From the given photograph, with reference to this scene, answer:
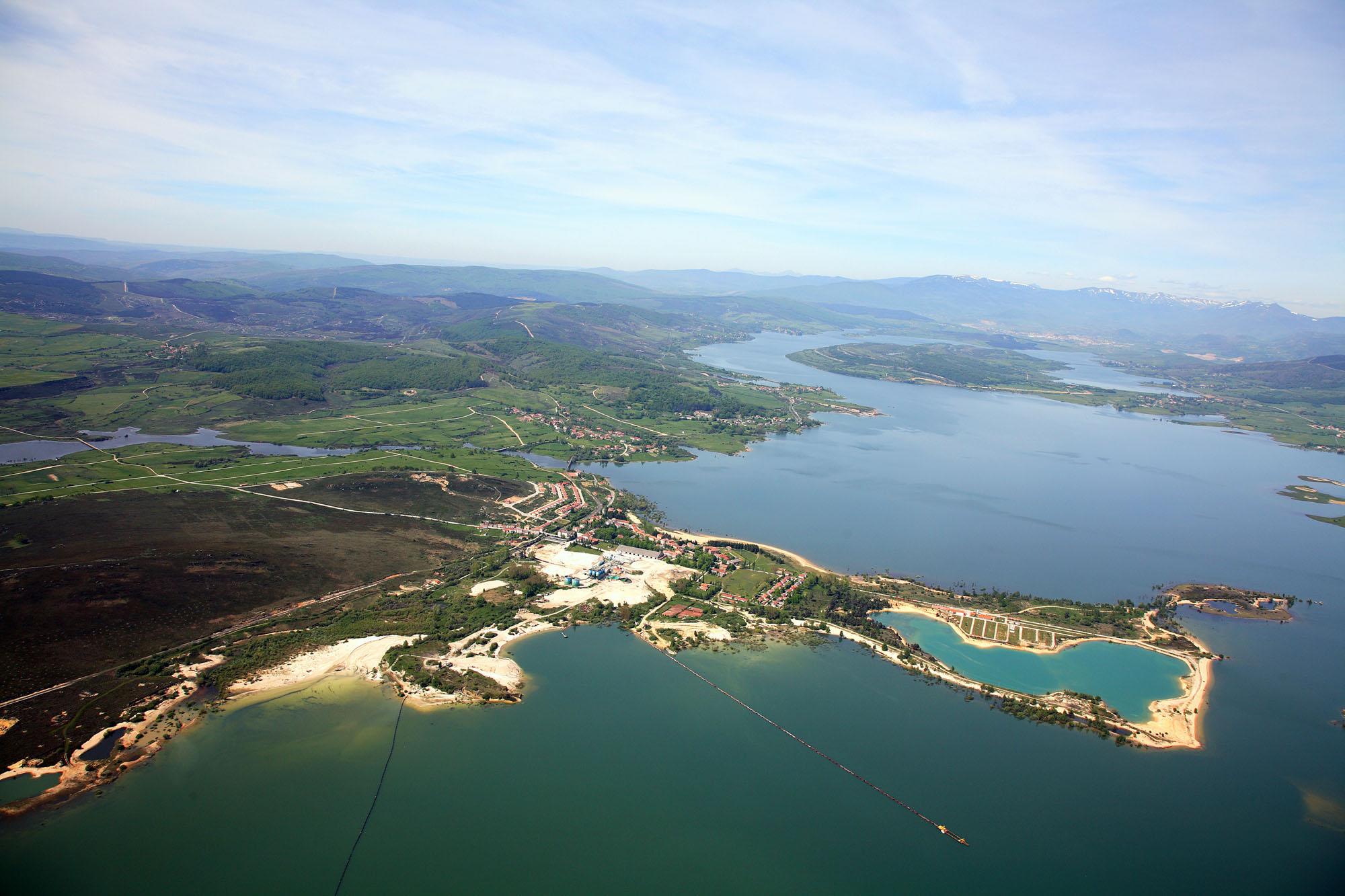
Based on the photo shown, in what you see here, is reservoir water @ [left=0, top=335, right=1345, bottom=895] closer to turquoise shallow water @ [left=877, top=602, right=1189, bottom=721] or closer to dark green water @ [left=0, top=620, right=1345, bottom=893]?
dark green water @ [left=0, top=620, right=1345, bottom=893]

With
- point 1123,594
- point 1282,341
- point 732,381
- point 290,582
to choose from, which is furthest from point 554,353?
point 1282,341

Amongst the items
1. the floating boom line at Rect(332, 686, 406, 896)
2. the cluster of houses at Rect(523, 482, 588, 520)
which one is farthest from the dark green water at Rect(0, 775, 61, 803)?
the cluster of houses at Rect(523, 482, 588, 520)

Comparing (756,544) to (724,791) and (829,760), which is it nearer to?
(829,760)

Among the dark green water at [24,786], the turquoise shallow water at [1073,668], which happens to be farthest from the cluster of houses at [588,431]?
the dark green water at [24,786]

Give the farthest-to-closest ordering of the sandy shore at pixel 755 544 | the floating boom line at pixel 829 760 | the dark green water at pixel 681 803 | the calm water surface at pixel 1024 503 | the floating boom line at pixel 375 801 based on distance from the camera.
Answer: the calm water surface at pixel 1024 503
the sandy shore at pixel 755 544
the floating boom line at pixel 829 760
the dark green water at pixel 681 803
the floating boom line at pixel 375 801

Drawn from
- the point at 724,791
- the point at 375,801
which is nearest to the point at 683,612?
the point at 724,791

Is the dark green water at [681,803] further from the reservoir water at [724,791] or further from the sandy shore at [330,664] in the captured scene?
the sandy shore at [330,664]
